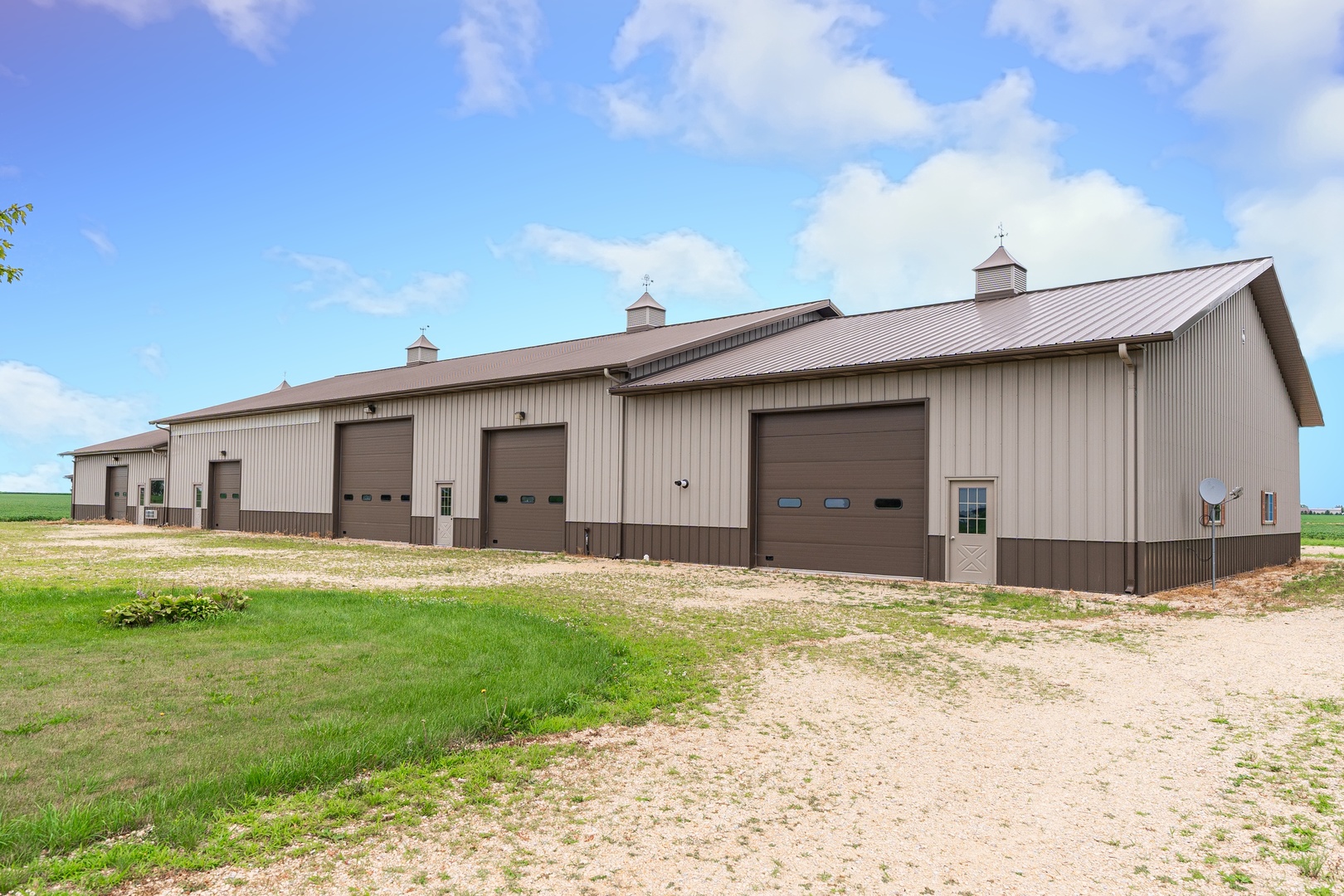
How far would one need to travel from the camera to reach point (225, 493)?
3034 cm

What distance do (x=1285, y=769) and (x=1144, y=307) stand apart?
11430 mm

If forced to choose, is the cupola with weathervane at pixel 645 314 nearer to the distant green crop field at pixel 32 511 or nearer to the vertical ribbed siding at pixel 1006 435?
the vertical ribbed siding at pixel 1006 435

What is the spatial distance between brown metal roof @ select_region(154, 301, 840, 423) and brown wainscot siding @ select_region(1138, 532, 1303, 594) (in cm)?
1016

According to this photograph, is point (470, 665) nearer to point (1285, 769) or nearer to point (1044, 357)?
point (1285, 769)

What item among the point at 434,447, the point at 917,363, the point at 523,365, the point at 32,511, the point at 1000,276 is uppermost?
the point at 1000,276

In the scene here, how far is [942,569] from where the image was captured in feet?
45.9

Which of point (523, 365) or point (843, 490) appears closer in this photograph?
point (843, 490)

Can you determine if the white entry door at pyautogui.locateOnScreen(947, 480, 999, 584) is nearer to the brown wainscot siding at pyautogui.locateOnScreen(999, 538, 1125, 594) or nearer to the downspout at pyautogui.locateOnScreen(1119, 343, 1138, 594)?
the brown wainscot siding at pyautogui.locateOnScreen(999, 538, 1125, 594)

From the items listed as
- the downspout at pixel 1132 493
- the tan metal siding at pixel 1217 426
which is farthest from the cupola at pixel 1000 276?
the downspout at pixel 1132 493

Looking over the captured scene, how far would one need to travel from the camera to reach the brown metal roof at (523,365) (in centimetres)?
1978

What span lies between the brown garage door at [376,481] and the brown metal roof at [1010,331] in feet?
28.9

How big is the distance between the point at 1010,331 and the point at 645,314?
45.8ft

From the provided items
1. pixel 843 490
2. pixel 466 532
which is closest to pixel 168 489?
pixel 466 532

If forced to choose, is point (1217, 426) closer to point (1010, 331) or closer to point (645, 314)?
point (1010, 331)
